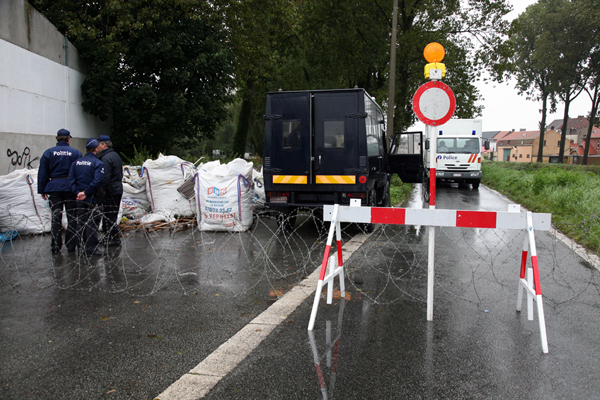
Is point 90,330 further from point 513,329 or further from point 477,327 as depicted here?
point 513,329

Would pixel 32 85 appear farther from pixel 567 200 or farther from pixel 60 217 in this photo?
pixel 567 200

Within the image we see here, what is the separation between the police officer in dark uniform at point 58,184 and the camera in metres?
7.40

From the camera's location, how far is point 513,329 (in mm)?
4277

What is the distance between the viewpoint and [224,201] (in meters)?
9.61

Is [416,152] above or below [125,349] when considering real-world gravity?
above

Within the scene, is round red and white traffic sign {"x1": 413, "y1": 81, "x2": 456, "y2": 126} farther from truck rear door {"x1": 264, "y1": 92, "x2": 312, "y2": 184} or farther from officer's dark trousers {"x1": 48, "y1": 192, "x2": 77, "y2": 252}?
officer's dark trousers {"x1": 48, "y1": 192, "x2": 77, "y2": 252}

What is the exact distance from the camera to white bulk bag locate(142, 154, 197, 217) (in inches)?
423

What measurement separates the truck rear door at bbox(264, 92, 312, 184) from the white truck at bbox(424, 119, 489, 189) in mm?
13570

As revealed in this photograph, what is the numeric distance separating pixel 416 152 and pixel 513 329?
7.87 meters

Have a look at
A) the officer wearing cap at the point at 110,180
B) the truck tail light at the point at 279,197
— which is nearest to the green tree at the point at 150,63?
the truck tail light at the point at 279,197

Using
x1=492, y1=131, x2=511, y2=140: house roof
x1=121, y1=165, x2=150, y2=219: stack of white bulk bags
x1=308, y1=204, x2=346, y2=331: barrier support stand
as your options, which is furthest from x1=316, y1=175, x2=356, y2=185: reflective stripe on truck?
x1=492, y1=131, x2=511, y2=140: house roof

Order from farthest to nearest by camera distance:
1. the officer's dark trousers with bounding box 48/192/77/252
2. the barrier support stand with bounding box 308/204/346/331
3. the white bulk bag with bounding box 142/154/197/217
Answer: the white bulk bag with bounding box 142/154/197/217 < the officer's dark trousers with bounding box 48/192/77/252 < the barrier support stand with bounding box 308/204/346/331

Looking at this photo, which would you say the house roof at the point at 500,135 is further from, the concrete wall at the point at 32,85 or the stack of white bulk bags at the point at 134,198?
the stack of white bulk bags at the point at 134,198

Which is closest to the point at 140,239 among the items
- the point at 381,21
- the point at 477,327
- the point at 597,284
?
the point at 477,327
